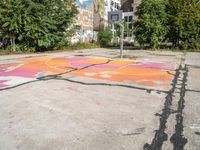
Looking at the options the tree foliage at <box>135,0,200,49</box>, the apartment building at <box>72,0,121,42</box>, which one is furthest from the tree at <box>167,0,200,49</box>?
the apartment building at <box>72,0,121,42</box>

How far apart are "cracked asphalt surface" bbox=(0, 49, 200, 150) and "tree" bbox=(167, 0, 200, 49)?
51.1 ft

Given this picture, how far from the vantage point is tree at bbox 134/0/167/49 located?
21.9m

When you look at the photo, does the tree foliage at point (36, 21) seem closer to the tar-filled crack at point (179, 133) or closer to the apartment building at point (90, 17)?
the apartment building at point (90, 17)

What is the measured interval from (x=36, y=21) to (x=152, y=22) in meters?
10.6

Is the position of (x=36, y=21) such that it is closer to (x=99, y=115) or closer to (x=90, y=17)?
(x=99, y=115)

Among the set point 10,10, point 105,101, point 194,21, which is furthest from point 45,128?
point 194,21

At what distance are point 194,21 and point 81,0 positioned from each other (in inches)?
603

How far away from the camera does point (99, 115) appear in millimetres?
4859

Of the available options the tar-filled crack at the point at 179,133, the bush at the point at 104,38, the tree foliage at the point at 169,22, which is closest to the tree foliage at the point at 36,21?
the tree foliage at the point at 169,22

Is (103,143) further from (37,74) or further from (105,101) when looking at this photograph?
(37,74)

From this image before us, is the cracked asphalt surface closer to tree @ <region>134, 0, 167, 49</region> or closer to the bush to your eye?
tree @ <region>134, 0, 167, 49</region>

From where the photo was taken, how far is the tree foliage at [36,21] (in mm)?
16859

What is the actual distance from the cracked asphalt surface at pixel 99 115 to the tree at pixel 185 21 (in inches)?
614

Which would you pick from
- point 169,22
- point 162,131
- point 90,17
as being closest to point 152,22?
point 169,22
